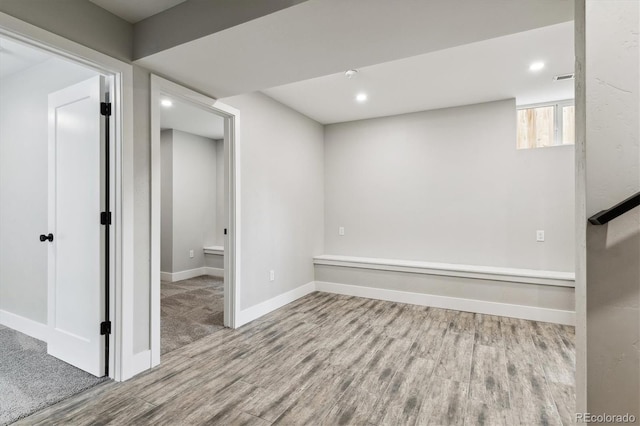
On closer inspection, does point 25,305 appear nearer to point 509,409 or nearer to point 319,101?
point 319,101

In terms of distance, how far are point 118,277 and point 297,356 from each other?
1466mm

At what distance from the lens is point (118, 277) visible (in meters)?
2.17

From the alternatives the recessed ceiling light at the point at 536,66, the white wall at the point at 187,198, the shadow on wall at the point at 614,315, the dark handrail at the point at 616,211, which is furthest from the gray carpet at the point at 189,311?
the recessed ceiling light at the point at 536,66

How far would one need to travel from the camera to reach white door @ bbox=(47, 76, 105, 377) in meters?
2.21

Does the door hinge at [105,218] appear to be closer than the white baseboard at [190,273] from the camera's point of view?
Yes

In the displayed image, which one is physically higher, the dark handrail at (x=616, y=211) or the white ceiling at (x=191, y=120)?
the white ceiling at (x=191, y=120)

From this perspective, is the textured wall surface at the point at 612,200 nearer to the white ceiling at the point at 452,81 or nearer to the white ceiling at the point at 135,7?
the white ceiling at the point at 452,81

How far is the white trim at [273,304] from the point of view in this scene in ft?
10.8

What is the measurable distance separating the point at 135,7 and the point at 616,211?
2784 millimetres

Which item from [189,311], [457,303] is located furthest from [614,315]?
[189,311]

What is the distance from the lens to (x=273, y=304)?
375 centimetres

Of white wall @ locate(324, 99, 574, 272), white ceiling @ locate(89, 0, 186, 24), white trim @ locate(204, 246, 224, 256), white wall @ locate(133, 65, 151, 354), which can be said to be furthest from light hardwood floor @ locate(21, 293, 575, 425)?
white trim @ locate(204, 246, 224, 256)

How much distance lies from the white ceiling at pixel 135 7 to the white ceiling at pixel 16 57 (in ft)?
2.84

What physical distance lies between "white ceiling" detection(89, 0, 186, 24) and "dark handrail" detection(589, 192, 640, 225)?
98.2 inches
